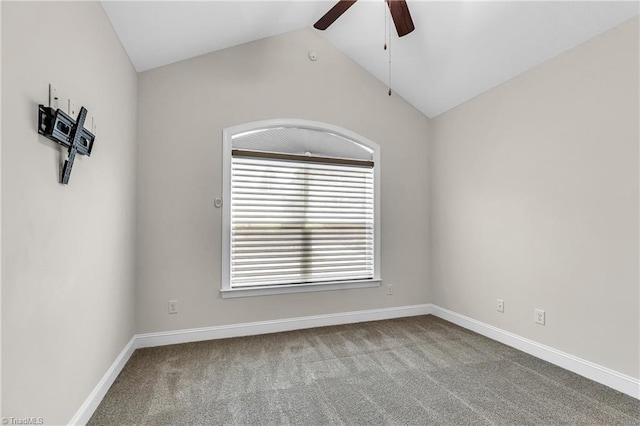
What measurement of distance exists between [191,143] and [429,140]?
2.92m

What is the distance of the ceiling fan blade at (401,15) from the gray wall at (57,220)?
2.01 metres

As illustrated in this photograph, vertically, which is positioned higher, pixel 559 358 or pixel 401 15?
pixel 401 15

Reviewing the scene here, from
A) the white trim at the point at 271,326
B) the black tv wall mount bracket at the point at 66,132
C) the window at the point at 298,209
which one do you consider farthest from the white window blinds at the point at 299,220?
the black tv wall mount bracket at the point at 66,132

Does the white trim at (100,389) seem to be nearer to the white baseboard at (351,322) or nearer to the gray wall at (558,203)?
the white baseboard at (351,322)

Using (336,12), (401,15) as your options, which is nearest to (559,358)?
(401,15)

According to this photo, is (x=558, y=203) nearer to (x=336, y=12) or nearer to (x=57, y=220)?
(x=336, y=12)

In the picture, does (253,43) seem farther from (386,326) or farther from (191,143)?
(386,326)

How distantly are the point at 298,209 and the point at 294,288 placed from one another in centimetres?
88

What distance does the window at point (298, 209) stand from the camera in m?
3.46

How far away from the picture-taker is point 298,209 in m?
3.70

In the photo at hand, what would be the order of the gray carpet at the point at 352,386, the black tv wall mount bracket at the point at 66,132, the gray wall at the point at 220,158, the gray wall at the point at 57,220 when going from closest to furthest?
the gray wall at the point at 57,220, the black tv wall mount bracket at the point at 66,132, the gray carpet at the point at 352,386, the gray wall at the point at 220,158

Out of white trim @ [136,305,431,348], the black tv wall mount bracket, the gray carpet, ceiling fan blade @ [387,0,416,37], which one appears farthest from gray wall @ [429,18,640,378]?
the black tv wall mount bracket

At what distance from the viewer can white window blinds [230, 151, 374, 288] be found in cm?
348

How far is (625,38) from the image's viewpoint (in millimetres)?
2279
